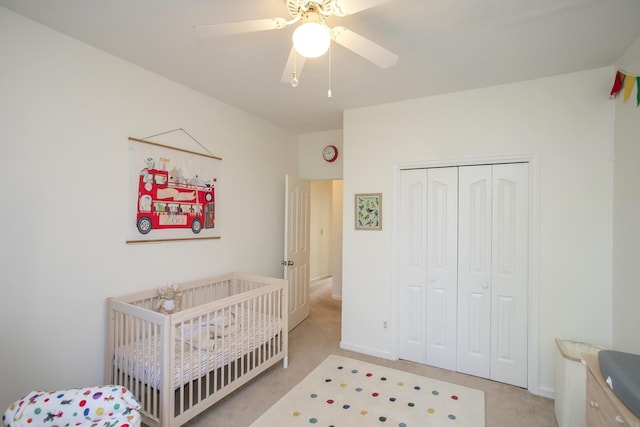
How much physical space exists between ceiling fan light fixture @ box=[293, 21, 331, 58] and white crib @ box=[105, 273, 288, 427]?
1670mm

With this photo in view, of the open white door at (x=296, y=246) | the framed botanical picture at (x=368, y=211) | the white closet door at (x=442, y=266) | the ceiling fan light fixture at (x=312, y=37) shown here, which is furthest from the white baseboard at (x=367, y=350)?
the ceiling fan light fixture at (x=312, y=37)

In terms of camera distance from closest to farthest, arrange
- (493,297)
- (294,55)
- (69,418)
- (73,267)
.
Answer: (69,418), (294,55), (73,267), (493,297)

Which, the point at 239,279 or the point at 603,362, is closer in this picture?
the point at 603,362

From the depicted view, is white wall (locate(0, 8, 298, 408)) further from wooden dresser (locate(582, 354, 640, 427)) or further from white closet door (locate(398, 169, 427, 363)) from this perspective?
wooden dresser (locate(582, 354, 640, 427))

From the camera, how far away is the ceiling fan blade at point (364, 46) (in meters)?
1.46

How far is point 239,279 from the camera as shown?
3.19 m

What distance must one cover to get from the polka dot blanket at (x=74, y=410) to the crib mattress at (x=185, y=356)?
356 mm

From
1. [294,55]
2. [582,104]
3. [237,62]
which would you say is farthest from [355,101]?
[582,104]

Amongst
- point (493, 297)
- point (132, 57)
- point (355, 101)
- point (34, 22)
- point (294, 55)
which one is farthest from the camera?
point (355, 101)

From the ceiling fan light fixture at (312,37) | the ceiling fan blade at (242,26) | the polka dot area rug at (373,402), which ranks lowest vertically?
the polka dot area rug at (373,402)

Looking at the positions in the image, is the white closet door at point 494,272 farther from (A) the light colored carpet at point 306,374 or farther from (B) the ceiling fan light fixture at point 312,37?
(B) the ceiling fan light fixture at point 312,37

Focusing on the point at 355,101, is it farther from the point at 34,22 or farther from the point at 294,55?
the point at 34,22

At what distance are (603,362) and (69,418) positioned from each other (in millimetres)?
2520

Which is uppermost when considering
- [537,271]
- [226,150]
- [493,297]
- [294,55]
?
[294,55]
